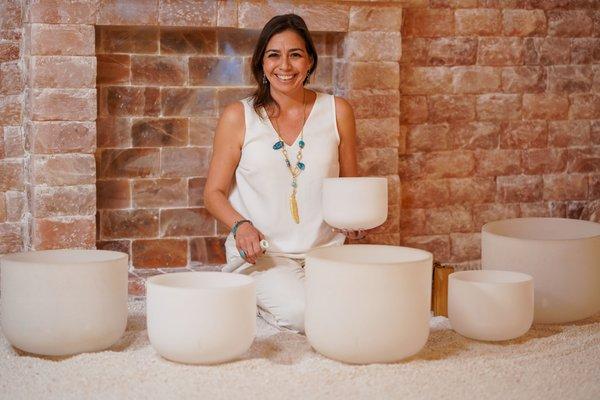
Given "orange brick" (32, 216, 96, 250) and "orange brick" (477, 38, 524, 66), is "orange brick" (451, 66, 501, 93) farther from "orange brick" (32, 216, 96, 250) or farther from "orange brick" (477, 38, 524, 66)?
"orange brick" (32, 216, 96, 250)

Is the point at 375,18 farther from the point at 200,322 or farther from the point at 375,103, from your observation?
the point at 200,322

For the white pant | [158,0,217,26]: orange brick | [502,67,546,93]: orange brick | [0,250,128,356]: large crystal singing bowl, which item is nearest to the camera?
[0,250,128,356]: large crystal singing bowl

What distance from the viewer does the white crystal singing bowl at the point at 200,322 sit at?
2389 millimetres

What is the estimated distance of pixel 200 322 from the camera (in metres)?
2.39

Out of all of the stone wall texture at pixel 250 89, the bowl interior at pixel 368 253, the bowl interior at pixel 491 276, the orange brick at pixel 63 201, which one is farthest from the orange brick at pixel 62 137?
the bowl interior at pixel 491 276

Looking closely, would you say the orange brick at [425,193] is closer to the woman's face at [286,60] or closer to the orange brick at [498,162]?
the orange brick at [498,162]

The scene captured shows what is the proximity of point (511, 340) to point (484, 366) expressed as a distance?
36 cm

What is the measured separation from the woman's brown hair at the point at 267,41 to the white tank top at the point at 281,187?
0.09 metres

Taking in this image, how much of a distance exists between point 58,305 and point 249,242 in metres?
0.70

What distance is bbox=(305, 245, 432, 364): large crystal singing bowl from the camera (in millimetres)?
2373

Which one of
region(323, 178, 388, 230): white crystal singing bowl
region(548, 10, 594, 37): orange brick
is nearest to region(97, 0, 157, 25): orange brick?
region(323, 178, 388, 230): white crystal singing bowl

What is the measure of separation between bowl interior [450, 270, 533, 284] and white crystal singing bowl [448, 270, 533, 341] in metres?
0.05

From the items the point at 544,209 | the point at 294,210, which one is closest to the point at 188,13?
the point at 294,210

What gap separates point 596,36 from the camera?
4.38 meters
